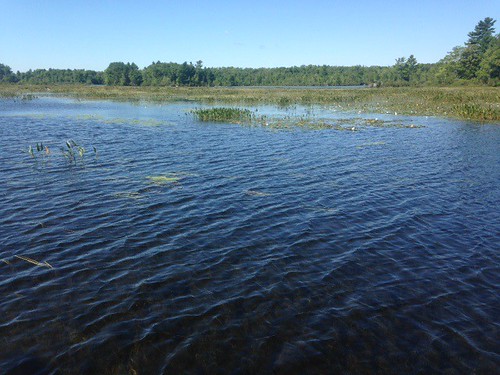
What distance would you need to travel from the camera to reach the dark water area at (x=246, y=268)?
6977mm

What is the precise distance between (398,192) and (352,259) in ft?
26.1

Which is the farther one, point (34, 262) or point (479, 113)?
point (479, 113)

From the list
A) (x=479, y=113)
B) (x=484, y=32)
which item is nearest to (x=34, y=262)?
(x=479, y=113)

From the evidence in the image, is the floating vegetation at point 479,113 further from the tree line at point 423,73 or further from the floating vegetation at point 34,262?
the tree line at point 423,73

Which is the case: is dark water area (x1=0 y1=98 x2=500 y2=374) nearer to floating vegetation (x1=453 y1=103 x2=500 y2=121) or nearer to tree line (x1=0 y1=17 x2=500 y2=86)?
floating vegetation (x1=453 y1=103 x2=500 y2=121)

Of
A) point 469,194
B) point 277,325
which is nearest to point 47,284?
point 277,325

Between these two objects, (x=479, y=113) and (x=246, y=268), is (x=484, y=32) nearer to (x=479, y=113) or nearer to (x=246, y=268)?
(x=479, y=113)

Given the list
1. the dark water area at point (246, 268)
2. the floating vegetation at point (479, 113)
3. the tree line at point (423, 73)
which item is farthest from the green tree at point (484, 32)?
the dark water area at point (246, 268)

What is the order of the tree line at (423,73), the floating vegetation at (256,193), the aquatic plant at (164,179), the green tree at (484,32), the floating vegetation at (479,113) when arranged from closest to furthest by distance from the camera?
the floating vegetation at (256,193), the aquatic plant at (164,179), the floating vegetation at (479,113), the tree line at (423,73), the green tree at (484,32)

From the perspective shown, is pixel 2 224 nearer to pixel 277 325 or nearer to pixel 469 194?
pixel 277 325

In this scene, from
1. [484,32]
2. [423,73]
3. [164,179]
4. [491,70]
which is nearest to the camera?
[164,179]

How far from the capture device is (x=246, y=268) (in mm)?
10062

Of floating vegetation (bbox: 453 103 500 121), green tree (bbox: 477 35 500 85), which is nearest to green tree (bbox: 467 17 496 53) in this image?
green tree (bbox: 477 35 500 85)

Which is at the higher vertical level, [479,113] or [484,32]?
[484,32]
